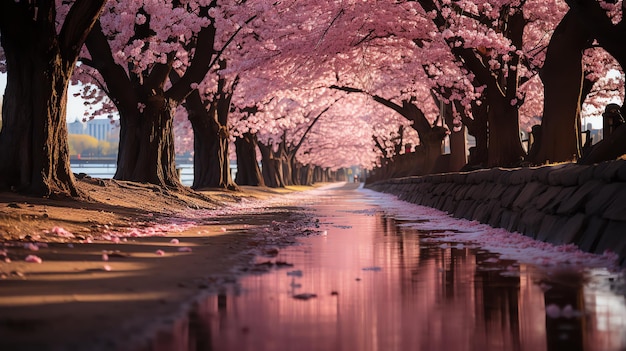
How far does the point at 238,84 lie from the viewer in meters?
39.4

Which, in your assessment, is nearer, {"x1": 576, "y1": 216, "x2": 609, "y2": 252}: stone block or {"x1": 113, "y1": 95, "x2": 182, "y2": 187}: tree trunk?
{"x1": 576, "y1": 216, "x2": 609, "y2": 252}: stone block

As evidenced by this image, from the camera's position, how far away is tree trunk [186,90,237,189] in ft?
119

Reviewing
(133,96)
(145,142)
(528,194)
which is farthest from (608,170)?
(145,142)

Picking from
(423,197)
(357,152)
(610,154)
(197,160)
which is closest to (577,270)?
(610,154)

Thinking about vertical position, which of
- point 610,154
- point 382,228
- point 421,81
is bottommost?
point 382,228

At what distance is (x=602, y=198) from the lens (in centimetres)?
835

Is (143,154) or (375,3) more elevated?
(375,3)

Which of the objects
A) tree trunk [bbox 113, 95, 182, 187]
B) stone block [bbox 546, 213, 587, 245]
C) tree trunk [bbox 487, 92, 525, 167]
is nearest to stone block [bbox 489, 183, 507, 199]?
stone block [bbox 546, 213, 587, 245]

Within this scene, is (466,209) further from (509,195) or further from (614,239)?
(614,239)

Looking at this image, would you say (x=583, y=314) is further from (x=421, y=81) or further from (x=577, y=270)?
(x=421, y=81)

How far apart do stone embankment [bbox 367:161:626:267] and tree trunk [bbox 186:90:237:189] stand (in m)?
20.9

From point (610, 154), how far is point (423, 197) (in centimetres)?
1647

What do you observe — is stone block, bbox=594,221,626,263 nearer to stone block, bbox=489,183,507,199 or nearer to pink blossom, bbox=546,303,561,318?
pink blossom, bbox=546,303,561,318

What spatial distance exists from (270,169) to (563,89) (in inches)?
1864
